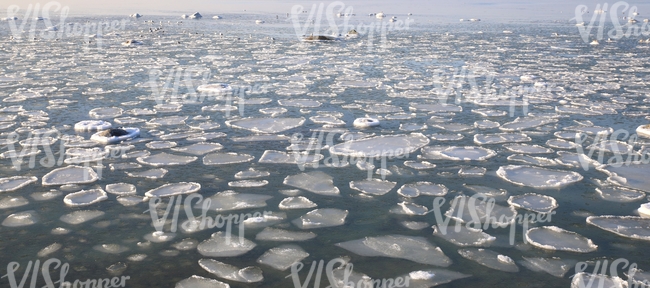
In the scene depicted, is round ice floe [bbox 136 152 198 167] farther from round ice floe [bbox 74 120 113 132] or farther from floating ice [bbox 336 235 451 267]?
floating ice [bbox 336 235 451 267]

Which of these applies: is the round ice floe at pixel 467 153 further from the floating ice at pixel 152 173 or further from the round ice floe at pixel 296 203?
the floating ice at pixel 152 173

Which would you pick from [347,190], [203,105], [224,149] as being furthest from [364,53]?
[347,190]

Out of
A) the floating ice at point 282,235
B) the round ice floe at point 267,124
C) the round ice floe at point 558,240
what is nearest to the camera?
the round ice floe at point 558,240

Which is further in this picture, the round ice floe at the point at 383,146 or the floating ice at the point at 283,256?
the round ice floe at the point at 383,146

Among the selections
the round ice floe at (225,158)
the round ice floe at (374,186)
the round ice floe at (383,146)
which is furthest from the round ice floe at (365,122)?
the round ice floe at (374,186)

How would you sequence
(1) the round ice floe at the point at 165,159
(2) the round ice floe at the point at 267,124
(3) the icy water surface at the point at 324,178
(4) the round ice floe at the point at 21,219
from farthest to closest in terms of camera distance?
(2) the round ice floe at the point at 267,124 < (1) the round ice floe at the point at 165,159 < (4) the round ice floe at the point at 21,219 < (3) the icy water surface at the point at 324,178

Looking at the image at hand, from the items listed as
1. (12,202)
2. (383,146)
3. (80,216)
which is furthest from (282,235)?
(383,146)

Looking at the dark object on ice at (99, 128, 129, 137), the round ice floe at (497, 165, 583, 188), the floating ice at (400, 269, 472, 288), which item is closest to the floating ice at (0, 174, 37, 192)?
the dark object on ice at (99, 128, 129, 137)
